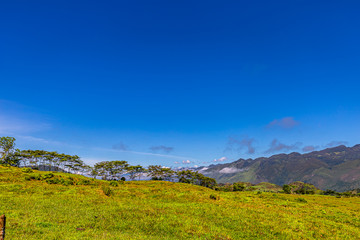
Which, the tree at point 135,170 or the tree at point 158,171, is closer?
the tree at point 135,170

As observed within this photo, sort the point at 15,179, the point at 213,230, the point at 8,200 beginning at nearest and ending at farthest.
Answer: the point at 213,230, the point at 8,200, the point at 15,179

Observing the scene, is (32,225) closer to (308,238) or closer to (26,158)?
(308,238)

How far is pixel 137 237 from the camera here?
50.5 feet

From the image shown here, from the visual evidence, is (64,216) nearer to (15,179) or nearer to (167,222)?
(167,222)

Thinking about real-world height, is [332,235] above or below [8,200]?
below

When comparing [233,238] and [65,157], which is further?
[65,157]

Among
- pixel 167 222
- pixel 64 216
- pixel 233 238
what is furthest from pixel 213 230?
pixel 64 216

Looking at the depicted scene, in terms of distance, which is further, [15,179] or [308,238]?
[15,179]

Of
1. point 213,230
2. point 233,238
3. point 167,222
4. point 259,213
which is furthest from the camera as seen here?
point 259,213

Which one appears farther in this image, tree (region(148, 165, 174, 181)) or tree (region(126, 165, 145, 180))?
tree (region(148, 165, 174, 181))

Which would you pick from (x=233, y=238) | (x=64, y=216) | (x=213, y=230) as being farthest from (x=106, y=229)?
(x=233, y=238)

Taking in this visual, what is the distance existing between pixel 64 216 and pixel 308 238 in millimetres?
24189

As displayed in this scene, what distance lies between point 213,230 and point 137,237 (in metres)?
7.56

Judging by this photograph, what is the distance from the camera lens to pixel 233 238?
1723 centimetres
